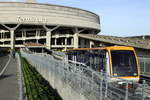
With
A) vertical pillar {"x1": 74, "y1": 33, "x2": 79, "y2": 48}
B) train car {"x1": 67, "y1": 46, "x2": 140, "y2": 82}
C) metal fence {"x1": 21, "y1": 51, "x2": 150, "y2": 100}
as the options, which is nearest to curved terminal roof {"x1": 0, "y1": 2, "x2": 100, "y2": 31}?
vertical pillar {"x1": 74, "y1": 33, "x2": 79, "y2": 48}

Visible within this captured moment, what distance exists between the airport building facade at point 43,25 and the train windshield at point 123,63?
76381 millimetres

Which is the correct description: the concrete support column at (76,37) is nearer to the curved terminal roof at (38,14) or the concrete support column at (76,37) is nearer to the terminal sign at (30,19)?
the curved terminal roof at (38,14)

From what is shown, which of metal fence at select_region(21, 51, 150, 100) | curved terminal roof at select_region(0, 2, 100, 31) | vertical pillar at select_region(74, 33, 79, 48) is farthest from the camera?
vertical pillar at select_region(74, 33, 79, 48)

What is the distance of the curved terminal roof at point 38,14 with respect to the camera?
299 ft

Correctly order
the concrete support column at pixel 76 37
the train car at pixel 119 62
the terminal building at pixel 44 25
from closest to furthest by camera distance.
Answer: the train car at pixel 119 62 < the terminal building at pixel 44 25 < the concrete support column at pixel 76 37

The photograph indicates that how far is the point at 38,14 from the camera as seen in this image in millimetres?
93125

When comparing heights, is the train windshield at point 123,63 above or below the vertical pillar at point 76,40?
below

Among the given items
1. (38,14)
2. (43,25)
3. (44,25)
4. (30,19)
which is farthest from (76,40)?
(30,19)

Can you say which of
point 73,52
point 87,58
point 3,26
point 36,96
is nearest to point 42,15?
point 3,26

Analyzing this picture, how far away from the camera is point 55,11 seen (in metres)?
95.9

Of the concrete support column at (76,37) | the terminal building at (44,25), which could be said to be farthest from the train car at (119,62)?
the concrete support column at (76,37)

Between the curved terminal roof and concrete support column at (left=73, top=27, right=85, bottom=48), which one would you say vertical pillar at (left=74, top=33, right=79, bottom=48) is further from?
the curved terminal roof

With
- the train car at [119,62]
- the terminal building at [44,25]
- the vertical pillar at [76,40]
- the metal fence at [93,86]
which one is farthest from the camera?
the vertical pillar at [76,40]

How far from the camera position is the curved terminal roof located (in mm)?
91188
